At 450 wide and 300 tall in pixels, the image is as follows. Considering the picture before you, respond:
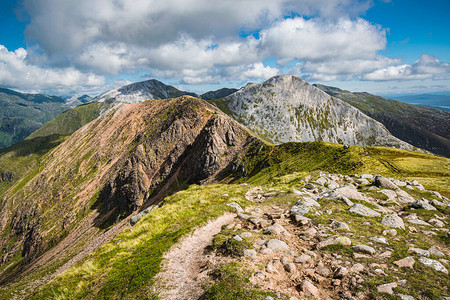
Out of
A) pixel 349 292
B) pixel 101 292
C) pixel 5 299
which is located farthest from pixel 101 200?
pixel 349 292

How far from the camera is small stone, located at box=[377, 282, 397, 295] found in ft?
24.3

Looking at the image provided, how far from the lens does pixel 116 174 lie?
124500 mm

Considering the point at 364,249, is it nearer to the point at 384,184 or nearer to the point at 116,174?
the point at 384,184

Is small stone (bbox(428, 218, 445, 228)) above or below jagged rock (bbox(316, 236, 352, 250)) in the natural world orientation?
below

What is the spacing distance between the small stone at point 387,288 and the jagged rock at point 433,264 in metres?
3.06

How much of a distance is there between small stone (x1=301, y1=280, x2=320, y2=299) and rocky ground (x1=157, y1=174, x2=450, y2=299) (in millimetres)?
36

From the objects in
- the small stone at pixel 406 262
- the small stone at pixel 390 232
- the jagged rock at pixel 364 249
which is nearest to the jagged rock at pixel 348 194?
the small stone at pixel 390 232

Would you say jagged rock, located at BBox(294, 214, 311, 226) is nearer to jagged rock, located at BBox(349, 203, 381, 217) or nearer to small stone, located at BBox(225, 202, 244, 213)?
small stone, located at BBox(225, 202, 244, 213)

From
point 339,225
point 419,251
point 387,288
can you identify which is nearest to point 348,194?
point 339,225

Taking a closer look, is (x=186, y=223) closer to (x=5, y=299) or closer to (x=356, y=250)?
(x=356, y=250)

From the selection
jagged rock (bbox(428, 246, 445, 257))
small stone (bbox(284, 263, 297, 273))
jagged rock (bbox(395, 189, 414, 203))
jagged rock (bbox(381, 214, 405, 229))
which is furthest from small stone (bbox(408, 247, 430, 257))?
jagged rock (bbox(395, 189, 414, 203))

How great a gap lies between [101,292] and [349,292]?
11.2 meters

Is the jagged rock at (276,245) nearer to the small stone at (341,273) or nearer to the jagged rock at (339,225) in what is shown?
the small stone at (341,273)

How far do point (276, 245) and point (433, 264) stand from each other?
23.7 ft
